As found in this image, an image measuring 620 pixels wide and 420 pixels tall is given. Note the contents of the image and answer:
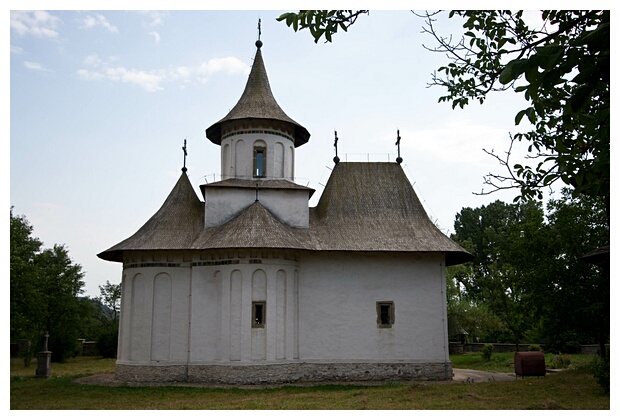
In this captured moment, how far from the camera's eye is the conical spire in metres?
23.2

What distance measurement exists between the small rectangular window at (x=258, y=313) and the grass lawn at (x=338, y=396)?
2326 mm

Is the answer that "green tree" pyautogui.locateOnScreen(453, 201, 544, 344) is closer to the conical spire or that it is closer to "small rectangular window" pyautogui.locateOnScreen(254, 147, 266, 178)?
the conical spire

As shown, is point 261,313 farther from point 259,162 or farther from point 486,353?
point 486,353

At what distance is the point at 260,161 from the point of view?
76.1 ft

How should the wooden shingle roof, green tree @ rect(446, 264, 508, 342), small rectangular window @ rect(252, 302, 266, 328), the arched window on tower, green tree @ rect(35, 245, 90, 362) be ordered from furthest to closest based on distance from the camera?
green tree @ rect(446, 264, 508, 342) < green tree @ rect(35, 245, 90, 362) < the arched window on tower < the wooden shingle roof < small rectangular window @ rect(252, 302, 266, 328)

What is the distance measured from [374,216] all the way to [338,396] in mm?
8010

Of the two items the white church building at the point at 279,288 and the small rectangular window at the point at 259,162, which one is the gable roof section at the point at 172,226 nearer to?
the white church building at the point at 279,288

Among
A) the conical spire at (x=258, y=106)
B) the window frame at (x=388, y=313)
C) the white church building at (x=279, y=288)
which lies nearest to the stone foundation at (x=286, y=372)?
the white church building at (x=279, y=288)

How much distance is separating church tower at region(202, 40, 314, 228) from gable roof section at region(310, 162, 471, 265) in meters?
1.24

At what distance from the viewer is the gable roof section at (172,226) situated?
2053 centimetres

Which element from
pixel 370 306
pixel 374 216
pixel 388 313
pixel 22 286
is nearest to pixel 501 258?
pixel 374 216

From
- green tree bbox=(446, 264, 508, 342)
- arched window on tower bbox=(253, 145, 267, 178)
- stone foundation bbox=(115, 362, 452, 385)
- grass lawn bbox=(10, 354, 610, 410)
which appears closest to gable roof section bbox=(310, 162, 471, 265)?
arched window on tower bbox=(253, 145, 267, 178)

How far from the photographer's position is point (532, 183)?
33.3 ft

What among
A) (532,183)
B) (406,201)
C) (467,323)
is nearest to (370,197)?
(406,201)
